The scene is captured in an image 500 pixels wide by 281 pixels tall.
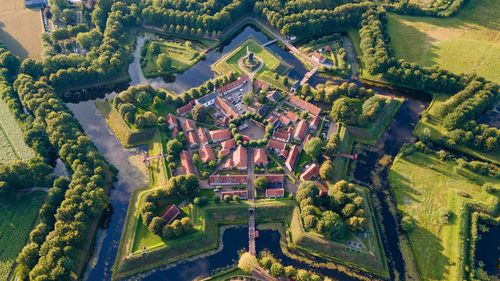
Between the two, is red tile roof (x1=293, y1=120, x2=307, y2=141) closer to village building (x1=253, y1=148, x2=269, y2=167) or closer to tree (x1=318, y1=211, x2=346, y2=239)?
village building (x1=253, y1=148, x2=269, y2=167)

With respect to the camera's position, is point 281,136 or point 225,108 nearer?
point 281,136

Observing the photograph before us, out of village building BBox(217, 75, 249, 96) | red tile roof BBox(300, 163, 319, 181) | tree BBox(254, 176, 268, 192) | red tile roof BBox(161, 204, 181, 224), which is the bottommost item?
red tile roof BBox(161, 204, 181, 224)

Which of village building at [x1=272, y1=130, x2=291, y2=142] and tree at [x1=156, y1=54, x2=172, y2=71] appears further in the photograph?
tree at [x1=156, y1=54, x2=172, y2=71]

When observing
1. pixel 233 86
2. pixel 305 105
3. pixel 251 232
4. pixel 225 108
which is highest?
pixel 233 86

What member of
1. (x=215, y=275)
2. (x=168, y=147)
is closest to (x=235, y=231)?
(x=215, y=275)

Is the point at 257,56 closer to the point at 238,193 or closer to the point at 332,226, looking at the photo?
the point at 238,193

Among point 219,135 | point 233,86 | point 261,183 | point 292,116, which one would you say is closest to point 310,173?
point 261,183

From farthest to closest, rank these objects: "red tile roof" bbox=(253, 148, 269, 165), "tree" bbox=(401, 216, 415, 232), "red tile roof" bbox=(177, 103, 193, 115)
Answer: "red tile roof" bbox=(177, 103, 193, 115), "red tile roof" bbox=(253, 148, 269, 165), "tree" bbox=(401, 216, 415, 232)

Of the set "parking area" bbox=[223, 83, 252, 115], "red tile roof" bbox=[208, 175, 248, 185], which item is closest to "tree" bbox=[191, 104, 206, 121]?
"parking area" bbox=[223, 83, 252, 115]
